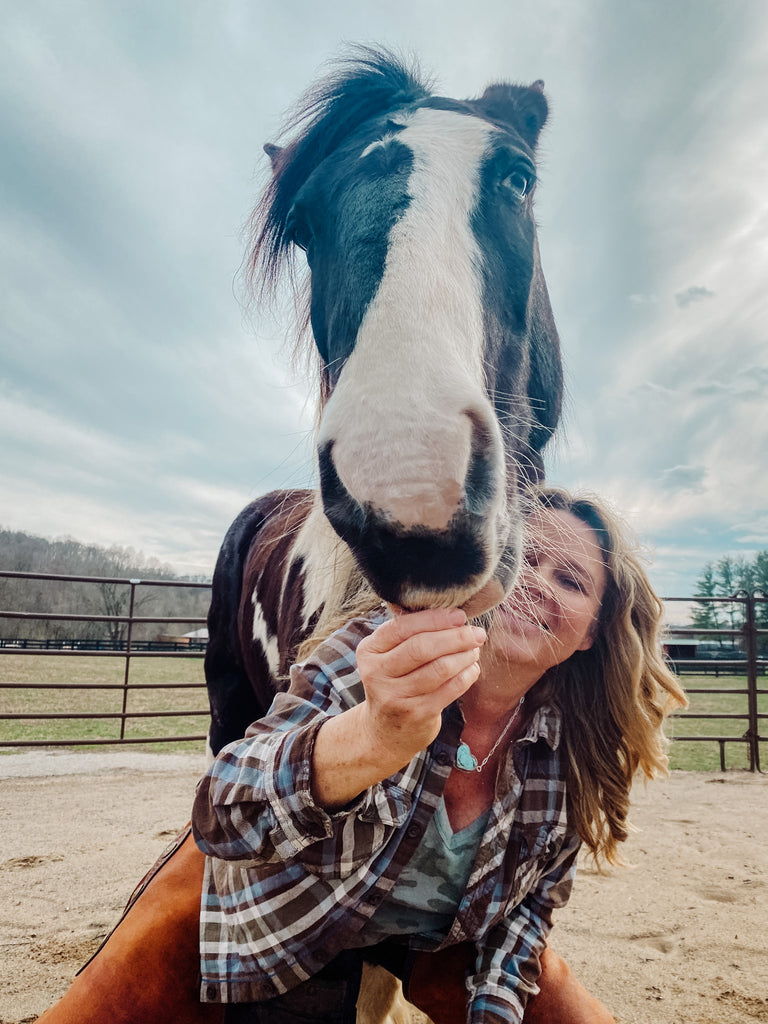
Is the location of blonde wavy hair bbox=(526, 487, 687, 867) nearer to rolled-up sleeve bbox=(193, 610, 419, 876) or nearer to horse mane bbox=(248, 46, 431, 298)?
rolled-up sleeve bbox=(193, 610, 419, 876)

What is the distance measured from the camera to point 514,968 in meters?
1.38

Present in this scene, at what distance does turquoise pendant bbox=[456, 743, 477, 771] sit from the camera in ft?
4.29

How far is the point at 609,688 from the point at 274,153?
1822mm

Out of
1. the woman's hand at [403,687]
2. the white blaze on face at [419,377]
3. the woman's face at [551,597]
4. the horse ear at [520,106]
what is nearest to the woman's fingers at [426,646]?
the woman's hand at [403,687]

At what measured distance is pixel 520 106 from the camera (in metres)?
1.76

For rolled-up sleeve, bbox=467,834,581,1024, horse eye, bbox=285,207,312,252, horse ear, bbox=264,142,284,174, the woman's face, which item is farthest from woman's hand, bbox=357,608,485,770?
horse ear, bbox=264,142,284,174

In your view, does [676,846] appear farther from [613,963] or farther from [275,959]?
[275,959]

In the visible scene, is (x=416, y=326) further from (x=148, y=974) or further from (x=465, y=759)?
(x=148, y=974)

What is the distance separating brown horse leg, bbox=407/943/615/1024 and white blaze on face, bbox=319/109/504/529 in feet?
4.21

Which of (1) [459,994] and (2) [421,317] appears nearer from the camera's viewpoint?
(2) [421,317]

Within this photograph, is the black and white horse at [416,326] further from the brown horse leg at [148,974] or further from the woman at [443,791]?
the brown horse leg at [148,974]

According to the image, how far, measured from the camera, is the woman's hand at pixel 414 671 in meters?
0.77

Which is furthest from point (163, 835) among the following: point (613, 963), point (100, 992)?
point (100, 992)

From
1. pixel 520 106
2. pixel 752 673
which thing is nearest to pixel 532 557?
pixel 520 106
